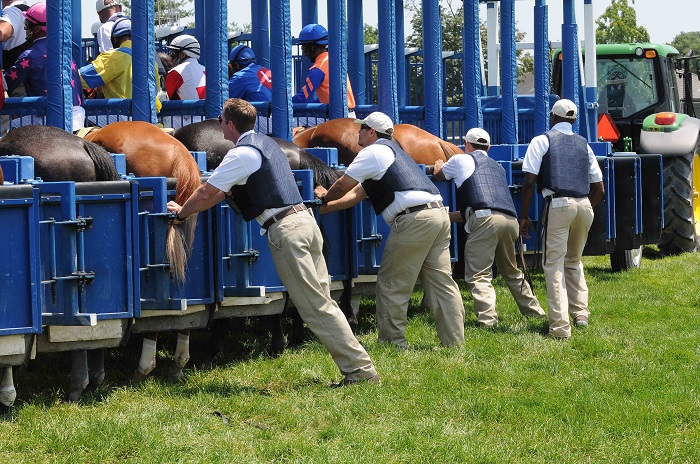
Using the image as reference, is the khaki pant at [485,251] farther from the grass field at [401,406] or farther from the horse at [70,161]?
the horse at [70,161]

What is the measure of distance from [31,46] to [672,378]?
5628mm

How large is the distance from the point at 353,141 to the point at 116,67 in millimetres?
2248

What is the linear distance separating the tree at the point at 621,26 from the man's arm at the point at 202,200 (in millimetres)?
34122

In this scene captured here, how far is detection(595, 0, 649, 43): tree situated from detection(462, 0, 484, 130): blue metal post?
93.4 feet

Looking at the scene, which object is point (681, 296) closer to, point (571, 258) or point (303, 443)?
point (571, 258)

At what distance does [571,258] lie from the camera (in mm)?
9086

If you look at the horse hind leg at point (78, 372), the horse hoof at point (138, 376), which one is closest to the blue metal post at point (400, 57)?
the horse hoof at point (138, 376)

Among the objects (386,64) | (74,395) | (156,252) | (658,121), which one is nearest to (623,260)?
(658,121)

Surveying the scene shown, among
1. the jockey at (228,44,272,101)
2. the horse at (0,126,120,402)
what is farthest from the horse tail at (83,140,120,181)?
the jockey at (228,44,272,101)

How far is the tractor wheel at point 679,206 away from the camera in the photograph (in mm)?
13695

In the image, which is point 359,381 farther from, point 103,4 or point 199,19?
point 199,19

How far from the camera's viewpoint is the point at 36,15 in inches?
373

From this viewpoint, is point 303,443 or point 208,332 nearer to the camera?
point 303,443

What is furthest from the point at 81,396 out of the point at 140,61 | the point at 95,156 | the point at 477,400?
the point at 140,61
